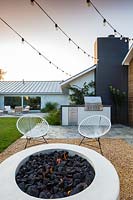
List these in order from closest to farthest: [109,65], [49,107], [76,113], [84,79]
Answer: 1. [76,113]
2. [109,65]
3. [84,79]
4. [49,107]

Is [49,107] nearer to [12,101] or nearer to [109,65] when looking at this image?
[12,101]

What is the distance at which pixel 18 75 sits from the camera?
31.8 meters

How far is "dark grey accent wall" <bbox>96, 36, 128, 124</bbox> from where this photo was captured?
45.4ft

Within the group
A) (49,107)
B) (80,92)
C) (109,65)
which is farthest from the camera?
(49,107)

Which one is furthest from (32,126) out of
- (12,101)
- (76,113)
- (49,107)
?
(12,101)

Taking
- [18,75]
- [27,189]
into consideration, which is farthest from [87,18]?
[18,75]

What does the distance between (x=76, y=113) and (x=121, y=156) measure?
6.94 meters

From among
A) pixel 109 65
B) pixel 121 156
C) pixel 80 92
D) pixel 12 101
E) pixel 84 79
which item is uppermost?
pixel 109 65

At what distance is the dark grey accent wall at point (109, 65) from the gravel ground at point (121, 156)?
6.19 metres

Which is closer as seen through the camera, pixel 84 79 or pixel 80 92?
pixel 80 92

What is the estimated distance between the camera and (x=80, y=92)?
14547 mm

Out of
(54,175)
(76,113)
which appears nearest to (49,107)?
(76,113)

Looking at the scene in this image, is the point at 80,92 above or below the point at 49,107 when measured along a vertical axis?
above

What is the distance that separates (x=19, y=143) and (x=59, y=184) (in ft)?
17.1
